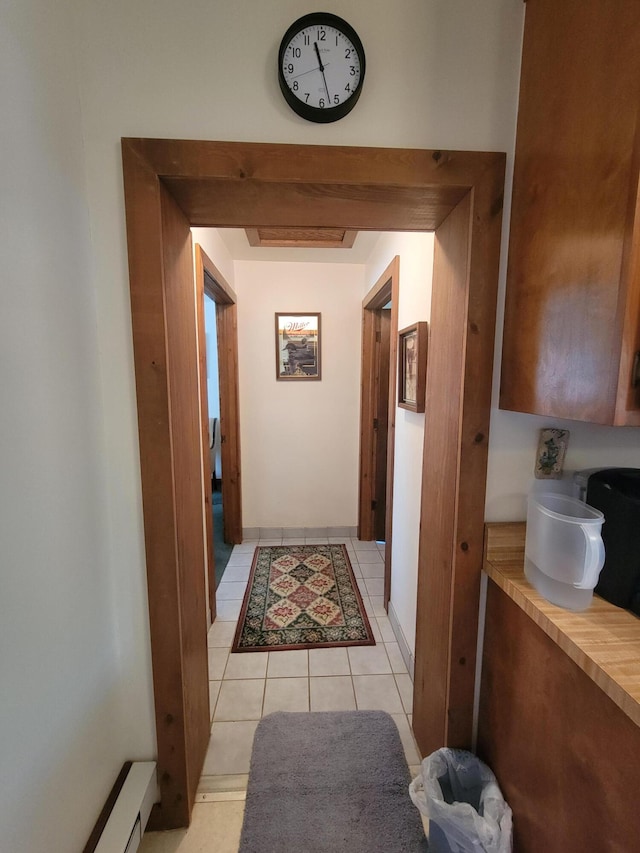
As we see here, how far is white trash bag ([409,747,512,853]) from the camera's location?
36.9 inches

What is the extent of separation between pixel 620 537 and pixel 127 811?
4.94 ft

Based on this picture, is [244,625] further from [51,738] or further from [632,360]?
[632,360]

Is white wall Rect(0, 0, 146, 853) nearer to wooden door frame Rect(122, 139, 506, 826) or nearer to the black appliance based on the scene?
wooden door frame Rect(122, 139, 506, 826)

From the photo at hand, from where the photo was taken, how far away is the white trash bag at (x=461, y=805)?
0.94m

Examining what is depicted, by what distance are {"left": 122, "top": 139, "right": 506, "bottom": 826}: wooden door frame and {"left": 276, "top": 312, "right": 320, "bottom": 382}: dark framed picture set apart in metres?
1.97

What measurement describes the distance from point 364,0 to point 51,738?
6.44 feet

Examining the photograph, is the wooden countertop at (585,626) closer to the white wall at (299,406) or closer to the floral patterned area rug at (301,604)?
the floral patterned area rug at (301,604)

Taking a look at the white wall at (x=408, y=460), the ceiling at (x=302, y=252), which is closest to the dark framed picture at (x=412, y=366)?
the white wall at (x=408, y=460)

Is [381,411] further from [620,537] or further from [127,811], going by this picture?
[127,811]

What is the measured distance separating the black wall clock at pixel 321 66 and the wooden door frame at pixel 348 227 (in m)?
0.10

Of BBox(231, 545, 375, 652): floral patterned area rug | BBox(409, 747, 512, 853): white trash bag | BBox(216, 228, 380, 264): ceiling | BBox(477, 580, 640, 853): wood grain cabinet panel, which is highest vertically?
BBox(216, 228, 380, 264): ceiling

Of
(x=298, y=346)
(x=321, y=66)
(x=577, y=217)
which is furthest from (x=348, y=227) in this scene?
(x=298, y=346)

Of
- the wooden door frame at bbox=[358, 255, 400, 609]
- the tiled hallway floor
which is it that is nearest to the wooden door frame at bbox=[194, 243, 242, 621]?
the tiled hallway floor

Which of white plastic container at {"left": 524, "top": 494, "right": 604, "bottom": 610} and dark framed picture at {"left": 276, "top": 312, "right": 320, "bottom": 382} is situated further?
dark framed picture at {"left": 276, "top": 312, "right": 320, "bottom": 382}
